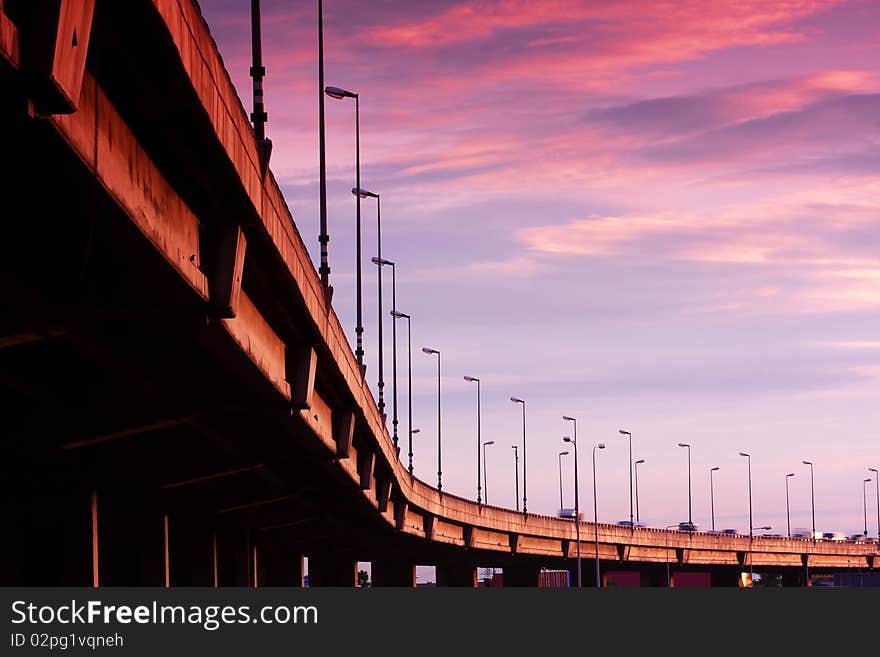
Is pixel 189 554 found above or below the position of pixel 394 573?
above

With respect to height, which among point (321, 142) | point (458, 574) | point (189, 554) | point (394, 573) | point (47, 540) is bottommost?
point (458, 574)

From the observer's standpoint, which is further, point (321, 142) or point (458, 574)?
point (458, 574)

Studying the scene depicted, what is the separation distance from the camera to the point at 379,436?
57281 mm

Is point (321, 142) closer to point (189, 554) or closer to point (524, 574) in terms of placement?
point (189, 554)

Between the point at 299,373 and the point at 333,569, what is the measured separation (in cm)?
9192

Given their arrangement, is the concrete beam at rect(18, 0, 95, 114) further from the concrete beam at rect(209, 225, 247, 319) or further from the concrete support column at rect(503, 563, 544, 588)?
the concrete support column at rect(503, 563, 544, 588)

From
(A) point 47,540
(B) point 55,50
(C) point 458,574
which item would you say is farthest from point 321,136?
(C) point 458,574

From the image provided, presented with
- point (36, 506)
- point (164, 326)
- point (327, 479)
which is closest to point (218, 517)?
point (327, 479)

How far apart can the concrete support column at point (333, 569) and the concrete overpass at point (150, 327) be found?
156 ft

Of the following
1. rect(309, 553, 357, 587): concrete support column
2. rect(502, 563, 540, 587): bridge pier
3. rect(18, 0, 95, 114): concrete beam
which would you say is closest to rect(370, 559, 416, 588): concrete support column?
rect(309, 553, 357, 587): concrete support column

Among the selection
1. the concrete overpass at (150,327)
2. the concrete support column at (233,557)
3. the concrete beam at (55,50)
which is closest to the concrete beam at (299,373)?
the concrete overpass at (150,327)

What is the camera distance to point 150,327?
89.6 feet

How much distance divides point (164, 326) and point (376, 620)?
45.8ft

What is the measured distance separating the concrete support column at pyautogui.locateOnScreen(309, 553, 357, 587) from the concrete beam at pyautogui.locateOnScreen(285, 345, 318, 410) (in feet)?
291
